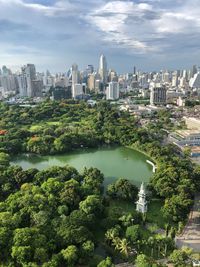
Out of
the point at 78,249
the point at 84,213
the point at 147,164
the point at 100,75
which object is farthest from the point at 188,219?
the point at 100,75

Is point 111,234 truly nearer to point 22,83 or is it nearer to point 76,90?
point 76,90

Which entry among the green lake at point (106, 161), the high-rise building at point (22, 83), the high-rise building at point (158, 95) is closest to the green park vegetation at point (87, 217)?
the green lake at point (106, 161)

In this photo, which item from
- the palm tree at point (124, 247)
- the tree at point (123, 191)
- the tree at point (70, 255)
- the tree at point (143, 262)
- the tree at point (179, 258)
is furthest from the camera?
the tree at point (123, 191)

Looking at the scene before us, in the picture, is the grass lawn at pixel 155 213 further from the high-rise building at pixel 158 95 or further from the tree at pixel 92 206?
the high-rise building at pixel 158 95

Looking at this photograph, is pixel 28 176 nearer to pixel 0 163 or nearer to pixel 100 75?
pixel 0 163

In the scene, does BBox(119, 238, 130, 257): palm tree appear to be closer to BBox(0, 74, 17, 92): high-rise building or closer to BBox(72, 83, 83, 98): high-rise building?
BBox(72, 83, 83, 98): high-rise building

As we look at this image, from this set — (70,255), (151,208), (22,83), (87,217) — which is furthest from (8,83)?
(70,255)
